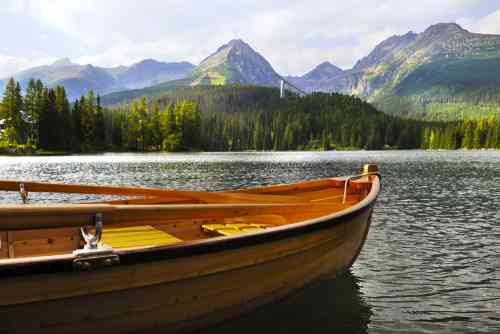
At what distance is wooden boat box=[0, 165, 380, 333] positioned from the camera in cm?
504

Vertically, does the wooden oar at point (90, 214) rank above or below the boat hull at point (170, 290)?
above

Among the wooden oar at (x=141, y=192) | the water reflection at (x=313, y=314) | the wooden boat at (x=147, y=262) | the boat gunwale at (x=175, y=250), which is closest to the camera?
the boat gunwale at (x=175, y=250)

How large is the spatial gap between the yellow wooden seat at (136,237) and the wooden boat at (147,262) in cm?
2

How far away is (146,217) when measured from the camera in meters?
6.11

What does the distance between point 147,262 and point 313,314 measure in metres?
4.59

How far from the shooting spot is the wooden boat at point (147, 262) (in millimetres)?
5035

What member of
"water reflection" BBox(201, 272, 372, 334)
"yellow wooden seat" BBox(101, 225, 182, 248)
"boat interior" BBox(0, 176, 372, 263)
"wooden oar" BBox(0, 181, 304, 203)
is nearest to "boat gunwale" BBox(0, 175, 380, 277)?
"boat interior" BBox(0, 176, 372, 263)

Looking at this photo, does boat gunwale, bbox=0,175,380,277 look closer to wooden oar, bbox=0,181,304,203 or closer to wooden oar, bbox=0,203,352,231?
wooden oar, bbox=0,203,352,231

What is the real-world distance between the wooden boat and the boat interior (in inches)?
0.8

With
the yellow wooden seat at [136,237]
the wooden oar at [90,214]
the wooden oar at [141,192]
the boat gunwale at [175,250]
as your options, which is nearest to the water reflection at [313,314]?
the boat gunwale at [175,250]

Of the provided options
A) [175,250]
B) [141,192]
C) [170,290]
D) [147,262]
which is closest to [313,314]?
[170,290]

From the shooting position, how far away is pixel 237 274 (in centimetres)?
691

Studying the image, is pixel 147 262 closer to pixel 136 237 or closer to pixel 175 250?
pixel 175 250

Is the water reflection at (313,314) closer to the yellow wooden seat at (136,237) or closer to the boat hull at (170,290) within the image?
the boat hull at (170,290)
